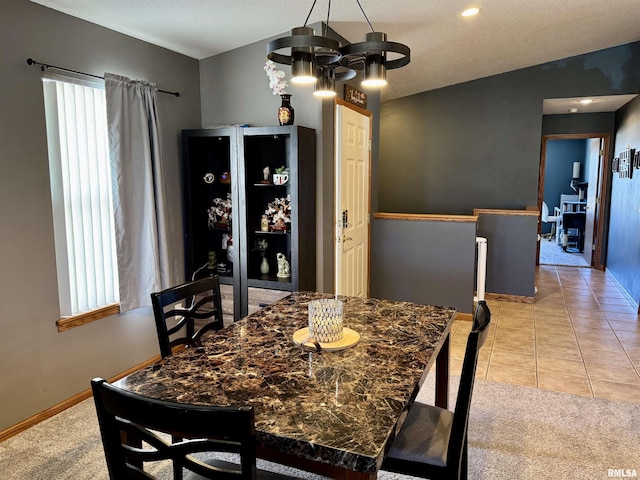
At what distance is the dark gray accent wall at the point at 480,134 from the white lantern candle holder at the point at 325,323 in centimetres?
501

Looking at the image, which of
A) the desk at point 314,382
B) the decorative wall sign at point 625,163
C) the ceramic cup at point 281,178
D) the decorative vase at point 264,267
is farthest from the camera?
the decorative wall sign at point 625,163

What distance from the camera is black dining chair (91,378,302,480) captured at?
38.1 inches

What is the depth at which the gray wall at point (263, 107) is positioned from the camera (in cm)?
359

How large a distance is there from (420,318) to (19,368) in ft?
7.36

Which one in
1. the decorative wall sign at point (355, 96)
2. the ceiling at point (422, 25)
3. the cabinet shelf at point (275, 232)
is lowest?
the cabinet shelf at point (275, 232)

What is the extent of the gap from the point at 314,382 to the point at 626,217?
19.3 ft

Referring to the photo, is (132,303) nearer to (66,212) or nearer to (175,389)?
(66,212)

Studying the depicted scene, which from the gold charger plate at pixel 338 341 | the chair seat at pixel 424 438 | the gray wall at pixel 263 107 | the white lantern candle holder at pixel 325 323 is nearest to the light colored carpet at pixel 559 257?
the gray wall at pixel 263 107

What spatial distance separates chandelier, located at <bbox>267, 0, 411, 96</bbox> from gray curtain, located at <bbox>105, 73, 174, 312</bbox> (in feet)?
5.50

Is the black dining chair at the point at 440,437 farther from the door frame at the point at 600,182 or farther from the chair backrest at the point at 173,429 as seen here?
the door frame at the point at 600,182

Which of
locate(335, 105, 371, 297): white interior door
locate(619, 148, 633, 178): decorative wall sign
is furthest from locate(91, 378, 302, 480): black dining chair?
locate(619, 148, 633, 178): decorative wall sign

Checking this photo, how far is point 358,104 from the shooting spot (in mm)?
4281

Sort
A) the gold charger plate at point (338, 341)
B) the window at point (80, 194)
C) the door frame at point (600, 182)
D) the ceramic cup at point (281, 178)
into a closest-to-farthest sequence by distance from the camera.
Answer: the gold charger plate at point (338, 341) → the window at point (80, 194) → the ceramic cup at point (281, 178) → the door frame at point (600, 182)

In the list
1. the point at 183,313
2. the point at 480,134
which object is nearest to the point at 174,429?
the point at 183,313
